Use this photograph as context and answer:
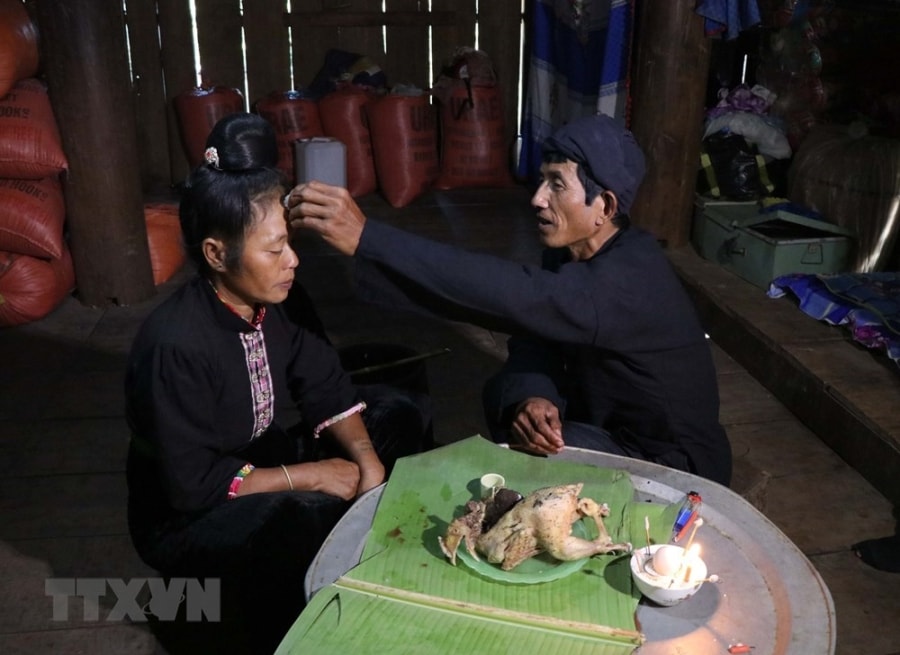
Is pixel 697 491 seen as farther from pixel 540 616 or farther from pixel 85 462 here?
pixel 85 462

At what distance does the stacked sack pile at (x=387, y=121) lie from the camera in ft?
23.0

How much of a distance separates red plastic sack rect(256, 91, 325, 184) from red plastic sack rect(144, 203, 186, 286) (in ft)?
5.10

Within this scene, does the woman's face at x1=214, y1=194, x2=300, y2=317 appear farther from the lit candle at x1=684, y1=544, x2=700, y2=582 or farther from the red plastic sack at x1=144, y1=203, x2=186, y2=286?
the red plastic sack at x1=144, y1=203, x2=186, y2=286

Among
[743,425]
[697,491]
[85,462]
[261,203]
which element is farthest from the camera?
[743,425]

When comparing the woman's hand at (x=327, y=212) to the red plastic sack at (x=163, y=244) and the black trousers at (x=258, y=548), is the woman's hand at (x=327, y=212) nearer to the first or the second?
the black trousers at (x=258, y=548)

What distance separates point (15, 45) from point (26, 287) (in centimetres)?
123

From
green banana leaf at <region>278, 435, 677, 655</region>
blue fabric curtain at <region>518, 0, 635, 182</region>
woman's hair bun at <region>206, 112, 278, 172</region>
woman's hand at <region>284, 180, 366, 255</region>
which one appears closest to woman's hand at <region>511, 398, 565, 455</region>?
green banana leaf at <region>278, 435, 677, 655</region>

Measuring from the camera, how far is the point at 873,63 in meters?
5.50

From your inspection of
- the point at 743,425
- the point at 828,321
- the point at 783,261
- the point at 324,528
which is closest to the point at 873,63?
the point at 783,261

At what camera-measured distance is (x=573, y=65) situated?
6.71 meters

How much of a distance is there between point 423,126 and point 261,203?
519cm

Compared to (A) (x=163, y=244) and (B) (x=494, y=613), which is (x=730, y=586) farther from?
(A) (x=163, y=244)

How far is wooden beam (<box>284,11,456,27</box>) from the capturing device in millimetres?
7480

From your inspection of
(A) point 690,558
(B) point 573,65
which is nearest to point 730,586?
(A) point 690,558
